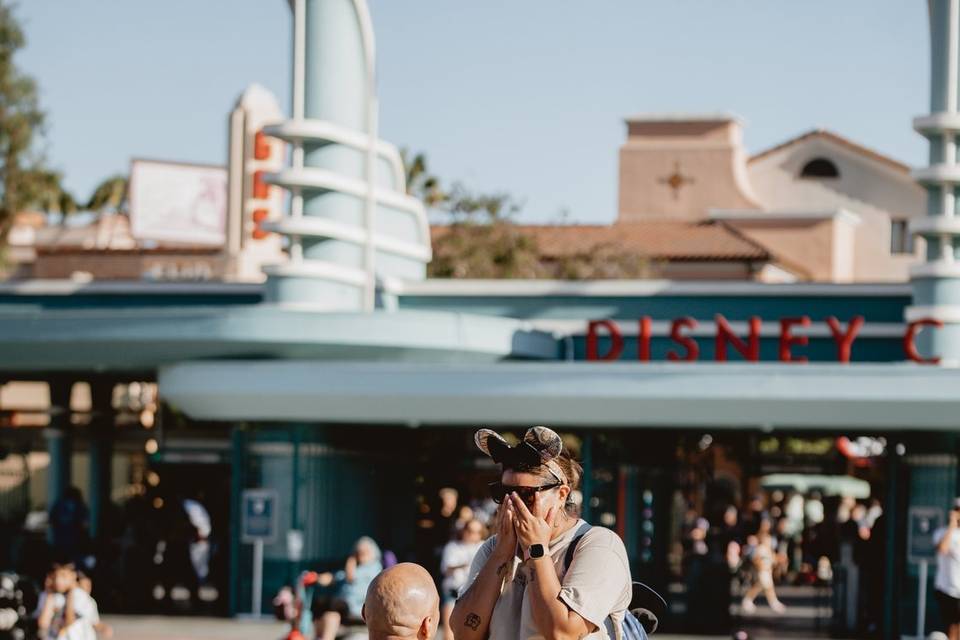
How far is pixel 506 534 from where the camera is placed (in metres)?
5.69

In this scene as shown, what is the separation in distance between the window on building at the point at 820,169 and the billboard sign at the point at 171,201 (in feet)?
69.9

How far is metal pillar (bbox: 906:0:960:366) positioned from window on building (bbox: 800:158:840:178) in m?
43.0

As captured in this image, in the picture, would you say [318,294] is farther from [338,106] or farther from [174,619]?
[174,619]

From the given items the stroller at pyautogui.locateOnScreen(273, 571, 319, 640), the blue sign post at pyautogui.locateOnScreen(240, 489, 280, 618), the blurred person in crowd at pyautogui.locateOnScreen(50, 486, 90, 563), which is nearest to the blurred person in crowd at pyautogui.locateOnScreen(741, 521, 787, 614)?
the stroller at pyautogui.locateOnScreen(273, 571, 319, 640)

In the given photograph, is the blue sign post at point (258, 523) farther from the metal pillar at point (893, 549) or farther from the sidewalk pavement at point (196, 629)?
the metal pillar at point (893, 549)

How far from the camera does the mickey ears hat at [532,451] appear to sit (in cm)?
566

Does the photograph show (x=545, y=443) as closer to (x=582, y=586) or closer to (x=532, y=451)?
(x=532, y=451)

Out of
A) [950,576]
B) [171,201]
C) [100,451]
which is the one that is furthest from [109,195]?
[950,576]

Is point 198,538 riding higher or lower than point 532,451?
lower

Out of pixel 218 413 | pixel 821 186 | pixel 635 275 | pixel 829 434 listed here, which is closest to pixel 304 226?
pixel 218 413

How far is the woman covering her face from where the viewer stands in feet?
18.2

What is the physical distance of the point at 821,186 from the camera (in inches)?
2515

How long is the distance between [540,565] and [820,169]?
60040 mm

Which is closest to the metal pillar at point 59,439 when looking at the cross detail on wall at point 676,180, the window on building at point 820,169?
the cross detail on wall at point 676,180
